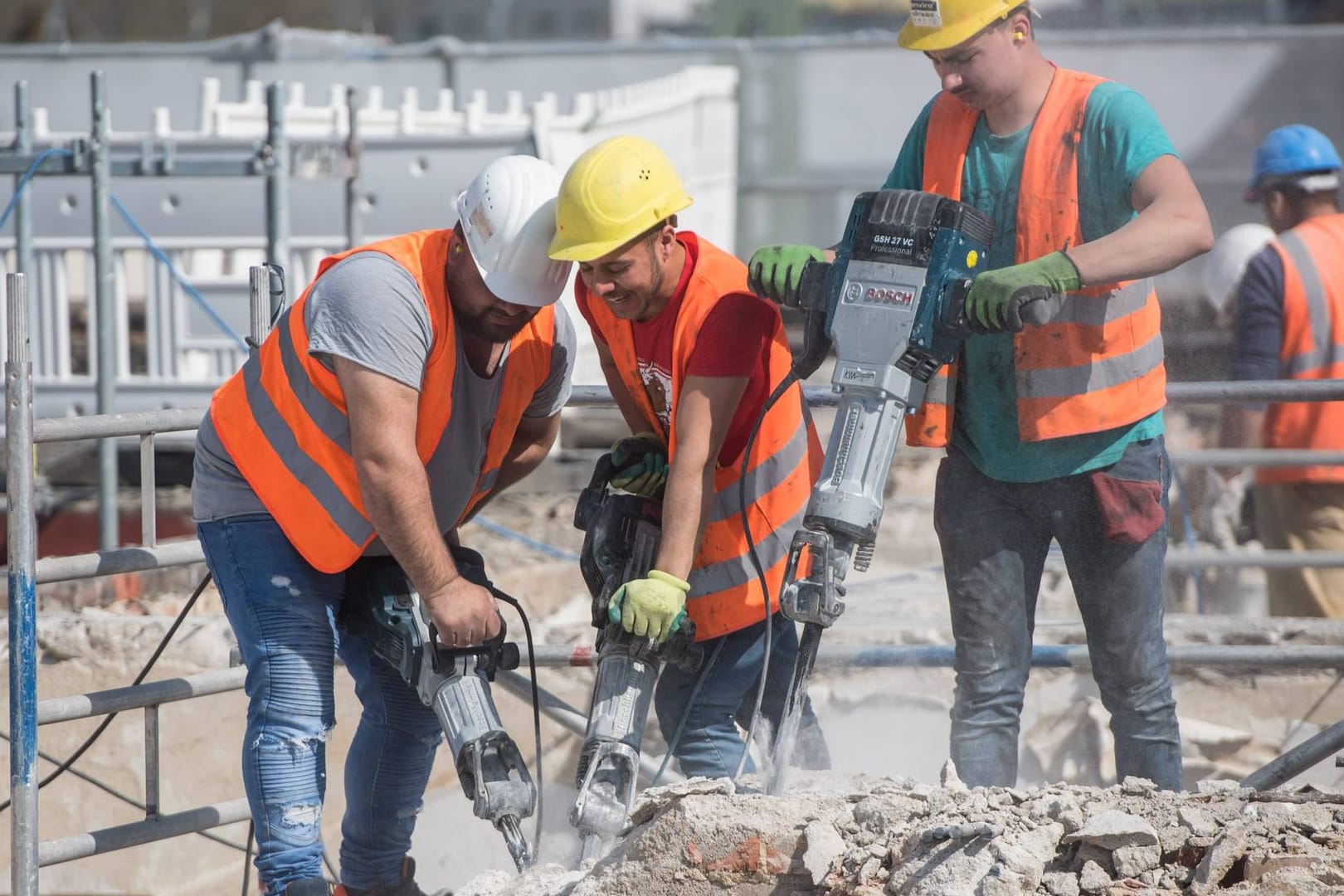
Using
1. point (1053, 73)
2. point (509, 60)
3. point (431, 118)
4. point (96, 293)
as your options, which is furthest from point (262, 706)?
point (509, 60)

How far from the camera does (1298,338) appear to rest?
4.92 metres

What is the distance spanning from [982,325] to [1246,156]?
8843 mm

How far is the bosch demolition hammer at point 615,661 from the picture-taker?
9.09 feet

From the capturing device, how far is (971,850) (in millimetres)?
2250

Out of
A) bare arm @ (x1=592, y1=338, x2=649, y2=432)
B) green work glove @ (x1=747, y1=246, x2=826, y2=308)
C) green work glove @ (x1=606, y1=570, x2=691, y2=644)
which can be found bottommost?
green work glove @ (x1=606, y1=570, x2=691, y2=644)

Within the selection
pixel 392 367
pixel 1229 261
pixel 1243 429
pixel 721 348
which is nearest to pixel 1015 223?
pixel 721 348

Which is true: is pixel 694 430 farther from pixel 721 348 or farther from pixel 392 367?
pixel 392 367

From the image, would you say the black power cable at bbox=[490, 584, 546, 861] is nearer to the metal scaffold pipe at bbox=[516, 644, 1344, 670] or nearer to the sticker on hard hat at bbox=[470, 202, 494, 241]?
the metal scaffold pipe at bbox=[516, 644, 1344, 670]

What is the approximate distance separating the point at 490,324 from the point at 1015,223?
3.69ft

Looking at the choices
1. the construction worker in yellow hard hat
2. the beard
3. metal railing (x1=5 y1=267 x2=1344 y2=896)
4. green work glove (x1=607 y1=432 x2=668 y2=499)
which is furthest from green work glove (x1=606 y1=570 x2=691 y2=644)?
metal railing (x1=5 y1=267 x2=1344 y2=896)

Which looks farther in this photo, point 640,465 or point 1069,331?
point 640,465

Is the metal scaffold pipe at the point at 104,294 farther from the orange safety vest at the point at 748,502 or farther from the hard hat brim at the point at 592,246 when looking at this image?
the hard hat brim at the point at 592,246

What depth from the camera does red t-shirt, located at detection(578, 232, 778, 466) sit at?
9.14ft

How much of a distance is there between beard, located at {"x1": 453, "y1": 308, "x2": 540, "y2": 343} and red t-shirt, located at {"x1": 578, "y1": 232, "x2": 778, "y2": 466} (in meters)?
0.19
